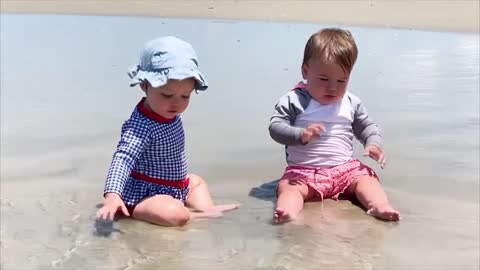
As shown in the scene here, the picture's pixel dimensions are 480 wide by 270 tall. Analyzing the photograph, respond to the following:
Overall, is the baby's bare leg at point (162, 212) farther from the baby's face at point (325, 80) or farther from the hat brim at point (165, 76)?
the baby's face at point (325, 80)

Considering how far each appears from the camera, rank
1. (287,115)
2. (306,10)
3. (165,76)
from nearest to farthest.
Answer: (165,76)
(287,115)
(306,10)

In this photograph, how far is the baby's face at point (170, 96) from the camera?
293 centimetres

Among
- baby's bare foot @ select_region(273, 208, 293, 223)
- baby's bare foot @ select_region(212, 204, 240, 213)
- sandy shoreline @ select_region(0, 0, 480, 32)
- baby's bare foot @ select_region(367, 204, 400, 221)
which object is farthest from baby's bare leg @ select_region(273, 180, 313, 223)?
sandy shoreline @ select_region(0, 0, 480, 32)

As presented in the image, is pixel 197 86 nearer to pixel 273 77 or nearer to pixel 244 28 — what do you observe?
pixel 273 77

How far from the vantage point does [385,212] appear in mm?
2988

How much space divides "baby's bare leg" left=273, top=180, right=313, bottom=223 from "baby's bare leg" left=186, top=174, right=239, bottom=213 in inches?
8.4

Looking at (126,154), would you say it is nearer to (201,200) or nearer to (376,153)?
(201,200)

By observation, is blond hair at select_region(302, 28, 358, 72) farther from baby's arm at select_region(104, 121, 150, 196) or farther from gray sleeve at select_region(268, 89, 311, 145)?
baby's arm at select_region(104, 121, 150, 196)

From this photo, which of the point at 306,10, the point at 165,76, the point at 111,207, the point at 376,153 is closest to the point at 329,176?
the point at 376,153

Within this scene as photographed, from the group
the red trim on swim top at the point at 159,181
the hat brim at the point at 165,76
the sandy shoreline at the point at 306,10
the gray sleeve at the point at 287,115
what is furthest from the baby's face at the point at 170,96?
the sandy shoreline at the point at 306,10

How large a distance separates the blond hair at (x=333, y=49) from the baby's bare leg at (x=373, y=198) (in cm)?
52

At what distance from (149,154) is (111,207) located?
369mm

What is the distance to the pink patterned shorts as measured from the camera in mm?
3338

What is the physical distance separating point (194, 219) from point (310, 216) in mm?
482
